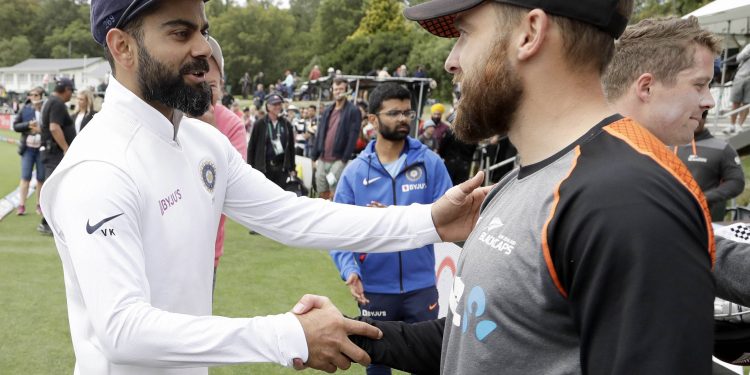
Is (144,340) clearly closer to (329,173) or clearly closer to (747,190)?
(329,173)

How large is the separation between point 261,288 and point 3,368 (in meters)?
2.79

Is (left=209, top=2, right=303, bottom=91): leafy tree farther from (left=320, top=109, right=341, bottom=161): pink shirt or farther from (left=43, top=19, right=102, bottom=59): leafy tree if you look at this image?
(left=320, top=109, right=341, bottom=161): pink shirt

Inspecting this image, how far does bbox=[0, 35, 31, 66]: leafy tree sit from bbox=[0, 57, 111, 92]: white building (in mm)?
8833

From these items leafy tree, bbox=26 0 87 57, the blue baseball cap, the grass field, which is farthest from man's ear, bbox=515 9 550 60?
leafy tree, bbox=26 0 87 57

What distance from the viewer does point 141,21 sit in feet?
7.68

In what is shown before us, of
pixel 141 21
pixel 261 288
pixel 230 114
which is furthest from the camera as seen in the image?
pixel 261 288

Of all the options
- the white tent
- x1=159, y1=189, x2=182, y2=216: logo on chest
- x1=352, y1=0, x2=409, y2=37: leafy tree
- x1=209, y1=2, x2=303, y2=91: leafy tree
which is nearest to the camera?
x1=159, y1=189, x2=182, y2=216: logo on chest

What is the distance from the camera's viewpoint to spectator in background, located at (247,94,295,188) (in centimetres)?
1015

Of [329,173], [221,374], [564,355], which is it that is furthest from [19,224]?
[564,355]

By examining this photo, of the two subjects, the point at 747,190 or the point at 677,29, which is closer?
the point at 677,29

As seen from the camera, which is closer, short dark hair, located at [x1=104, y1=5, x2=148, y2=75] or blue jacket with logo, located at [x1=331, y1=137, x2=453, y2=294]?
short dark hair, located at [x1=104, y1=5, x2=148, y2=75]

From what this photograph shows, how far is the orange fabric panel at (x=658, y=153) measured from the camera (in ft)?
4.27

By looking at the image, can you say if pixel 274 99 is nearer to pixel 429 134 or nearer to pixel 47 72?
pixel 429 134

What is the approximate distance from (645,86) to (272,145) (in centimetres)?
807
